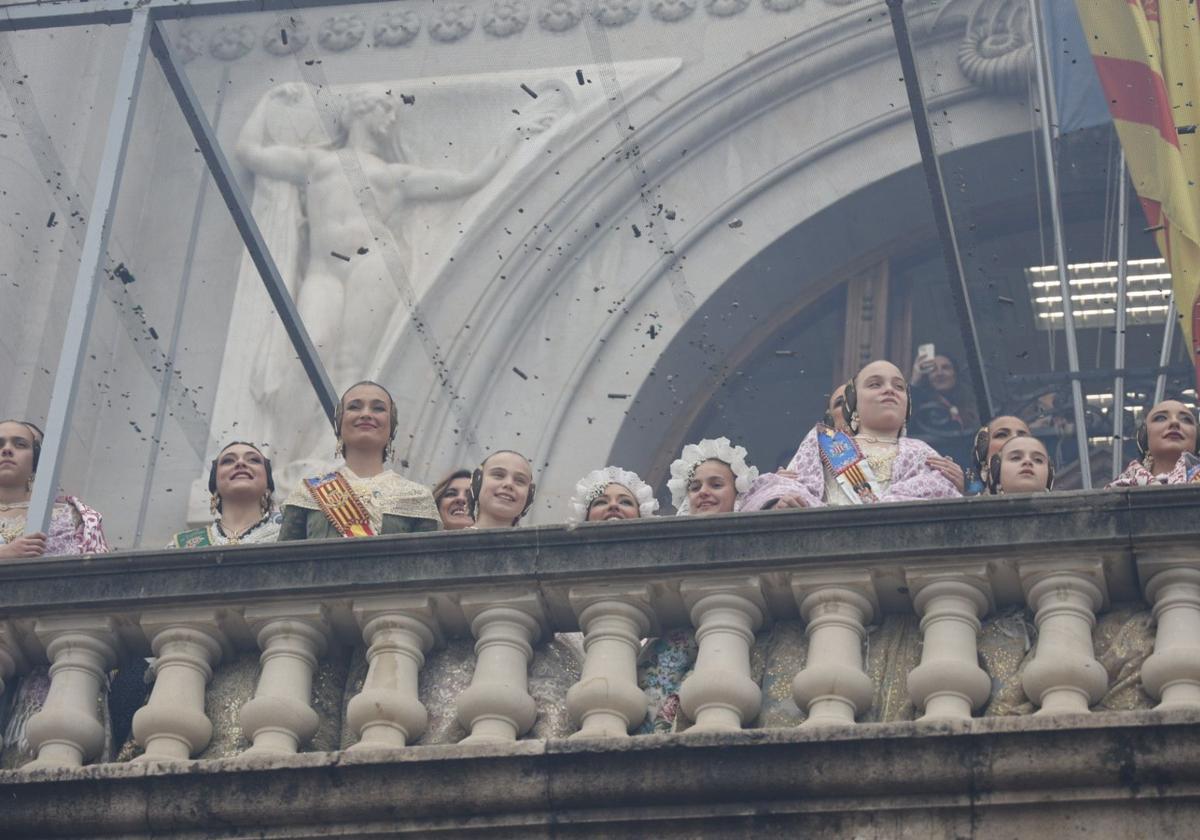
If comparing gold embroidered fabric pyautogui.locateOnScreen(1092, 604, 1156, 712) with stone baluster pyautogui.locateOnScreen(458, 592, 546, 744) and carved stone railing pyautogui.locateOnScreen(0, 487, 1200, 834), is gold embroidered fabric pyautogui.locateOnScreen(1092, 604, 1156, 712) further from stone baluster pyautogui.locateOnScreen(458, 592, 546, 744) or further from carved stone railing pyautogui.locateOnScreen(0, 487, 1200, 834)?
stone baluster pyautogui.locateOnScreen(458, 592, 546, 744)

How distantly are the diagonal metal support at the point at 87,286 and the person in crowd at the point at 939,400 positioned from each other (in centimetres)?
478

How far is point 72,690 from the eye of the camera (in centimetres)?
1012

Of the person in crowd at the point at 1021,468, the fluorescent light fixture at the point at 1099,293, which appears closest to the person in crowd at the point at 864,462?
the person in crowd at the point at 1021,468

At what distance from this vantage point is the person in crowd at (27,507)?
466 inches

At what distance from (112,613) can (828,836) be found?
263 cm

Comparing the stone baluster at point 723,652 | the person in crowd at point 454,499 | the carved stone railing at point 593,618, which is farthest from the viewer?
the person in crowd at point 454,499

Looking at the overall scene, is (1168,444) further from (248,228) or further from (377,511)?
(248,228)

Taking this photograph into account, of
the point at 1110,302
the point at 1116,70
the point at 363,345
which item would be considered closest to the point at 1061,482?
the point at 1110,302

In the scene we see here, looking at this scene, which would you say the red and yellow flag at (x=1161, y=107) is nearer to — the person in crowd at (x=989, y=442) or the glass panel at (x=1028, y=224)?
the glass panel at (x=1028, y=224)

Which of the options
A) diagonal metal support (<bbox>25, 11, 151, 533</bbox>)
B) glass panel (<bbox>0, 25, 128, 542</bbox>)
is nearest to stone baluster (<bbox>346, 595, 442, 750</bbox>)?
diagonal metal support (<bbox>25, 11, 151, 533</bbox>)

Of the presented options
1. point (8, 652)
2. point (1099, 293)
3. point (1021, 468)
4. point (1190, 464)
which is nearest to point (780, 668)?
point (1021, 468)

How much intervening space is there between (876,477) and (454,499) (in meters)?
1.73

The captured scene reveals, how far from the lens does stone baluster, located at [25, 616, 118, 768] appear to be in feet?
32.6

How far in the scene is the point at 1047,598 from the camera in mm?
9617
